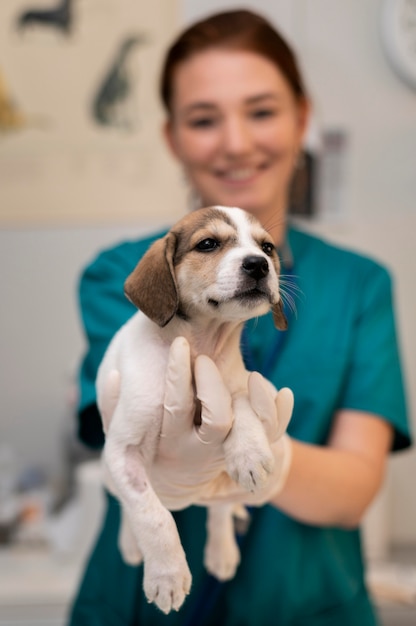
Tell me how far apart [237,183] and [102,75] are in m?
1.49

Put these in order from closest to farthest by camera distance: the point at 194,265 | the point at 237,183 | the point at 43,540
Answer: the point at 194,265 → the point at 237,183 → the point at 43,540

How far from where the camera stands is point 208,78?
106 centimetres

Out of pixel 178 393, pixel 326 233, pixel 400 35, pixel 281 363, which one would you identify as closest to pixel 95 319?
pixel 281 363

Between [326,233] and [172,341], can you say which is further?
[326,233]

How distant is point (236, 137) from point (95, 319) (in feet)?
1.20

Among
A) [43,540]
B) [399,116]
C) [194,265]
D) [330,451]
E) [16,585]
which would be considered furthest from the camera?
[399,116]

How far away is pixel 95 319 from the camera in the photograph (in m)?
1.11

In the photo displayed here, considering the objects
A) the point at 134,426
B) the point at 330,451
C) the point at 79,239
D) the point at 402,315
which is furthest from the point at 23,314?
the point at 134,426

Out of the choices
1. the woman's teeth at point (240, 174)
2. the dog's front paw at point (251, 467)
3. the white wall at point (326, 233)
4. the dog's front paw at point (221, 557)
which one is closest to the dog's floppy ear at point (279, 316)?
the dog's front paw at point (251, 467)

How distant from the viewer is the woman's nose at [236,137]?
98 cm

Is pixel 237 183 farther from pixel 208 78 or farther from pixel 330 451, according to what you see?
pixel 330 451

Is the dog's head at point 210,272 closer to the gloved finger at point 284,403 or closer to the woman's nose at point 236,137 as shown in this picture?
the gloved finger at point 284,403

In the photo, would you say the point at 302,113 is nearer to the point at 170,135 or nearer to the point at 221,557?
the point at 170,135

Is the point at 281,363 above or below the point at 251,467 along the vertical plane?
below
